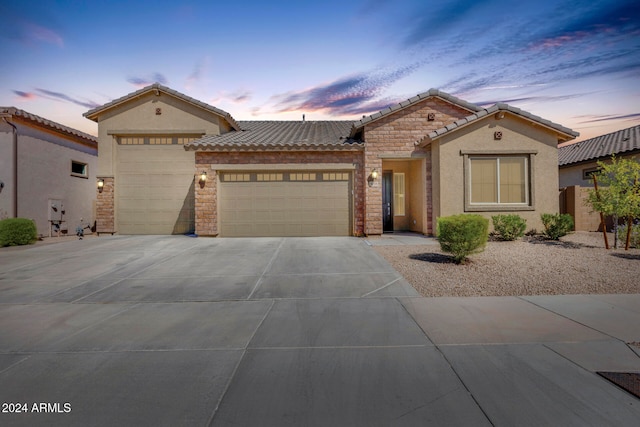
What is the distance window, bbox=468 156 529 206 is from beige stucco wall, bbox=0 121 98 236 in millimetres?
18369

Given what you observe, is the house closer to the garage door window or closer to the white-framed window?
the white-framed window

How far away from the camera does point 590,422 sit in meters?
2.23

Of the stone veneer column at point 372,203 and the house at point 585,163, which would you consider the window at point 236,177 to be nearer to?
the stone veneer column at point 372,203

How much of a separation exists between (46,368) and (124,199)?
40.6 feet

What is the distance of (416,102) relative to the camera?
12.4 meters

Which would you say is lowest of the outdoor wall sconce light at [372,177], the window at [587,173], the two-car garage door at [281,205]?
the two-car garage door at [281,205]

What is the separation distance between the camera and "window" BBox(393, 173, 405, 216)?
541 inches

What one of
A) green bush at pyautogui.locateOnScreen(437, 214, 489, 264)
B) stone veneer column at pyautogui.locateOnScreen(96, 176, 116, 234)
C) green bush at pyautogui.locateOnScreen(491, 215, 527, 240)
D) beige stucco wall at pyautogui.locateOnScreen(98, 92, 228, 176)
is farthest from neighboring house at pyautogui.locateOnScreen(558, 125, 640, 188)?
stone veneer column at pyautogui.locateOnScreen(96, 176, 116, 234)

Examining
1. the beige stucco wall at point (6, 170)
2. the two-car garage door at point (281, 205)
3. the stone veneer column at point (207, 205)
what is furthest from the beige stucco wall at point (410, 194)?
the beige stucco wall at point (6, 170)

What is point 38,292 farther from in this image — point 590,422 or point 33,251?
point 590,422

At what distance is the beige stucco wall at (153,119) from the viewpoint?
13602 millimetres

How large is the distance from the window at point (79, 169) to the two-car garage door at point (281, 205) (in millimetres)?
9478

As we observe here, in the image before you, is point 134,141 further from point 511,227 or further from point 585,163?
point 585,163

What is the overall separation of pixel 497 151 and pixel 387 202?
464cm
